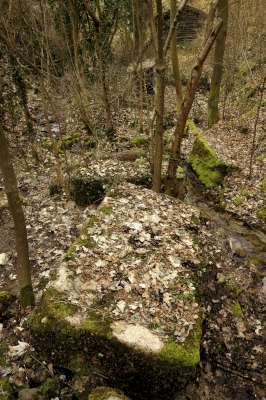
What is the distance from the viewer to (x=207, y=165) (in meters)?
8.19

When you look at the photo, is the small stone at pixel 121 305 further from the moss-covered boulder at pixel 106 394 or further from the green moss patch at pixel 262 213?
the green moss patch at pixel 262 213

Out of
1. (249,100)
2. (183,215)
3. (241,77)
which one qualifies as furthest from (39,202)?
(241,77)

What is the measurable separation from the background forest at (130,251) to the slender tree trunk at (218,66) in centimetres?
6

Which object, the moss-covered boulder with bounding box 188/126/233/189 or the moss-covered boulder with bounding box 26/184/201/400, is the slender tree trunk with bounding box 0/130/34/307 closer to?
the moss-covered boulder with bounding box 26/184/201/400

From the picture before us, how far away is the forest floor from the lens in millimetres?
3693

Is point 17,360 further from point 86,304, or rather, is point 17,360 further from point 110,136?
point 110,136

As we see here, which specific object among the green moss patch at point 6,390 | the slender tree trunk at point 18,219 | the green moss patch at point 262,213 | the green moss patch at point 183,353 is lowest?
the green moss patch at point 6,390

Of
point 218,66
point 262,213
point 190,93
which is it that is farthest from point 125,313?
point 218,66

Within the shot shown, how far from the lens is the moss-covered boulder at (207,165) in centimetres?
794

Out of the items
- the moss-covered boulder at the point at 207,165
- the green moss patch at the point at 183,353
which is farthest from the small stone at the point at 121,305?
the moss-covered boulder at the point at 207,165

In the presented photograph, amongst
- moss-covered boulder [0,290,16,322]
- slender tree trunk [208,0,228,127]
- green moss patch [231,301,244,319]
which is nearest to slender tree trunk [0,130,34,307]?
moss-covered boulder [0,290,16,322]

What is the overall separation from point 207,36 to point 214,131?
5465mm

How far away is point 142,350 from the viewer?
3.09 meters

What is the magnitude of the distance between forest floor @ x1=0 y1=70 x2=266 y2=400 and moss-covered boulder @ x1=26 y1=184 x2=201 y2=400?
10.2 inches
